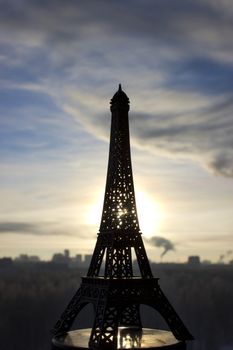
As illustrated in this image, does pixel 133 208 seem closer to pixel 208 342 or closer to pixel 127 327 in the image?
pixel 127 327

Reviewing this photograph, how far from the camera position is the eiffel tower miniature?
3975 centimetres

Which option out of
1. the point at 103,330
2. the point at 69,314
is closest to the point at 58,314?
the point at 69,314

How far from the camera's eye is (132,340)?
39.4 m

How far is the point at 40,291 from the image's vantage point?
99.5 meters

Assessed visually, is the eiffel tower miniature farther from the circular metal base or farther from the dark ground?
the dark ground

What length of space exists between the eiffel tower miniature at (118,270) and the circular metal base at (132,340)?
915mm

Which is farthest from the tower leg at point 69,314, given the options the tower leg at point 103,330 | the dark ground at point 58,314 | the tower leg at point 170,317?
the dark ground at point 58,314

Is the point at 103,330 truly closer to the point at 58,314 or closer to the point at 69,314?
the point at 69,314

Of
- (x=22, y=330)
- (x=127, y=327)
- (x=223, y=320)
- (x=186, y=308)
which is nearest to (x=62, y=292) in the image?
(x=22, y=330)

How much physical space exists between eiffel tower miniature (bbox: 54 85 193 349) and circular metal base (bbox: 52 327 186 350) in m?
0.91

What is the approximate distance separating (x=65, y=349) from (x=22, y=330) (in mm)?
49345

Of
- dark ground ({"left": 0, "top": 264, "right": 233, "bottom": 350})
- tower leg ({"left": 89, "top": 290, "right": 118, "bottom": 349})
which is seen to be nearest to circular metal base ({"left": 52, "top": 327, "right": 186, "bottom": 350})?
tower leg ({"left": 89, "top": 290, "right": 118, "bottom": 349})

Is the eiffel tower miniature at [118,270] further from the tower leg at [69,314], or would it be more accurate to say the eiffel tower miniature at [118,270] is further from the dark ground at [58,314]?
the dark ground at [58,314]

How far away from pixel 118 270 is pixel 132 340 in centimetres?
611
